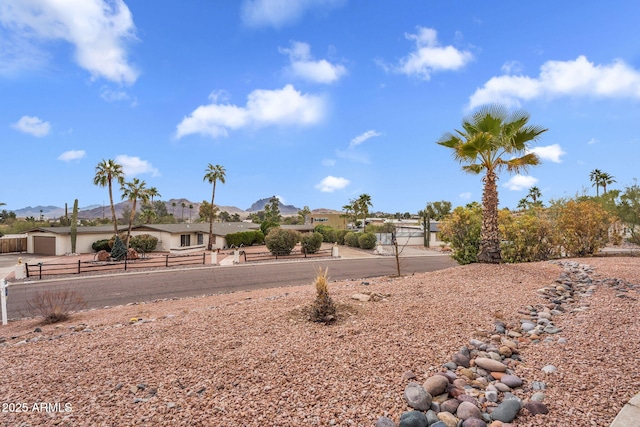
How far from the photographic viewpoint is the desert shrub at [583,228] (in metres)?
15.3

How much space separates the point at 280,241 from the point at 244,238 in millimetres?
13005

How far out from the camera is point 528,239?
15.8 metres

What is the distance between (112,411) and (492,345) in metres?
5.20

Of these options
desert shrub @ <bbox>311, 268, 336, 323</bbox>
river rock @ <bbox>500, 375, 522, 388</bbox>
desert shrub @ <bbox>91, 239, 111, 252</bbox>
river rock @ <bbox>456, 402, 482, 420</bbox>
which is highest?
desert shrub @ <bbox>91, 239, 111, 252</bbox>

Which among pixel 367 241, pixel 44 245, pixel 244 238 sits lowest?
pixel 367 241

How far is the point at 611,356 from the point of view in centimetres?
455

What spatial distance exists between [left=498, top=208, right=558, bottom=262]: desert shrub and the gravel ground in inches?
330

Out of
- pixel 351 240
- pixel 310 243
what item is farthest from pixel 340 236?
pixel 310 243

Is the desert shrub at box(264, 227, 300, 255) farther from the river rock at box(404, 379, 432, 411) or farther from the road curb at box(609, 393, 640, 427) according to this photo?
the road curb at box(609, 393, 640, 427)

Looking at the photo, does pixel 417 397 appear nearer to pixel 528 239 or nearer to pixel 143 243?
pixel 528 239

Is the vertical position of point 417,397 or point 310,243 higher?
point 310,243

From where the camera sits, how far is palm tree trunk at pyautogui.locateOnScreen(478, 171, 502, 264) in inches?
443

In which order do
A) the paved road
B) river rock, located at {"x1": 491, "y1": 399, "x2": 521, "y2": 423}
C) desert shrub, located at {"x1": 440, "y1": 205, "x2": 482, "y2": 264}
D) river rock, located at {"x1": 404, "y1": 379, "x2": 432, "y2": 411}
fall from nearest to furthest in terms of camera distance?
river rock, located at {"x1": 491, "y1": 399, "x2": 521, "y2": 423}
river rock, located at {"x1": 404, "y1": 379, "x2": 432, "y2": 411}
the paved road
desert shrub, located at {"x1": 440, "y1": 205, "x2": 482, "y2": 264}

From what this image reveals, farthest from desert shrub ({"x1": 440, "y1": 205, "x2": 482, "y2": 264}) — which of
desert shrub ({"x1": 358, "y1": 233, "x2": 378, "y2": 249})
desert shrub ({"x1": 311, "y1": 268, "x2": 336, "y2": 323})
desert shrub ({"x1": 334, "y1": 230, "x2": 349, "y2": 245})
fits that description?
desert shrub ({"x1": 334, "y1": 230, "x2": 349, "y2": 245})
